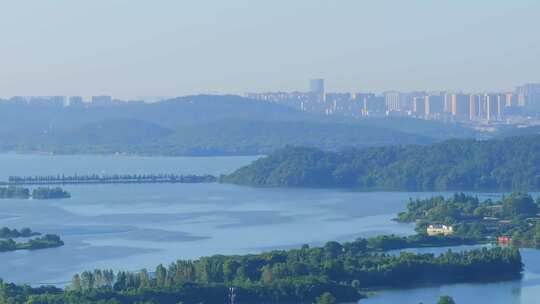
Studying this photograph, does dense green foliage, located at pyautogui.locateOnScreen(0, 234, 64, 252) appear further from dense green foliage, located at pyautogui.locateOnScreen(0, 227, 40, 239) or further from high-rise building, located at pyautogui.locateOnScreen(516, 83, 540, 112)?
high-rise building, located at pyautogui.locateOnScreen(516, 83, 540, 112)

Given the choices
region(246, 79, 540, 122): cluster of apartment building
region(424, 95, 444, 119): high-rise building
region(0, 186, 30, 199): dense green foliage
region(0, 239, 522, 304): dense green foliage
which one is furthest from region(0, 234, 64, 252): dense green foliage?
region(424, 95, 444, 119): high-rise building

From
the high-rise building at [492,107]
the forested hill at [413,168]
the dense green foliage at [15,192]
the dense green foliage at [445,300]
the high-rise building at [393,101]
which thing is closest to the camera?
the dense green foliage at [445,300]

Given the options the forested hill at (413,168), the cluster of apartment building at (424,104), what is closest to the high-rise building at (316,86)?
the cluster of apartment building at (424,104)

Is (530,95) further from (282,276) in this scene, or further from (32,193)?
(282,276)

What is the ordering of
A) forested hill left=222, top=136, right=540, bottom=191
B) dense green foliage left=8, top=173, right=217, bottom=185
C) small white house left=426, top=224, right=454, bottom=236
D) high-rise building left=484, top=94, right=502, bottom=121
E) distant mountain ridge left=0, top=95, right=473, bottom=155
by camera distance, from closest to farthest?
small white house left=426, top=224, right=454, bottom=236
forested hill left=222, top=136, right=540, bottom=191
dense green foliage left=8, top=173, right=217, bottom=185
distant mountain ridge left=0, top=95, right=473, bottom=155
high-rise building left=484, top=94, right=502, bottom=121

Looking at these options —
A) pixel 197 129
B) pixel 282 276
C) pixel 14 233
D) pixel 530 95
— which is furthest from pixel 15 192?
pixel 530 95

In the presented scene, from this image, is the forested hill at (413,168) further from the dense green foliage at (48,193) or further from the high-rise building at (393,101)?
the high-rise building at (393,101)
